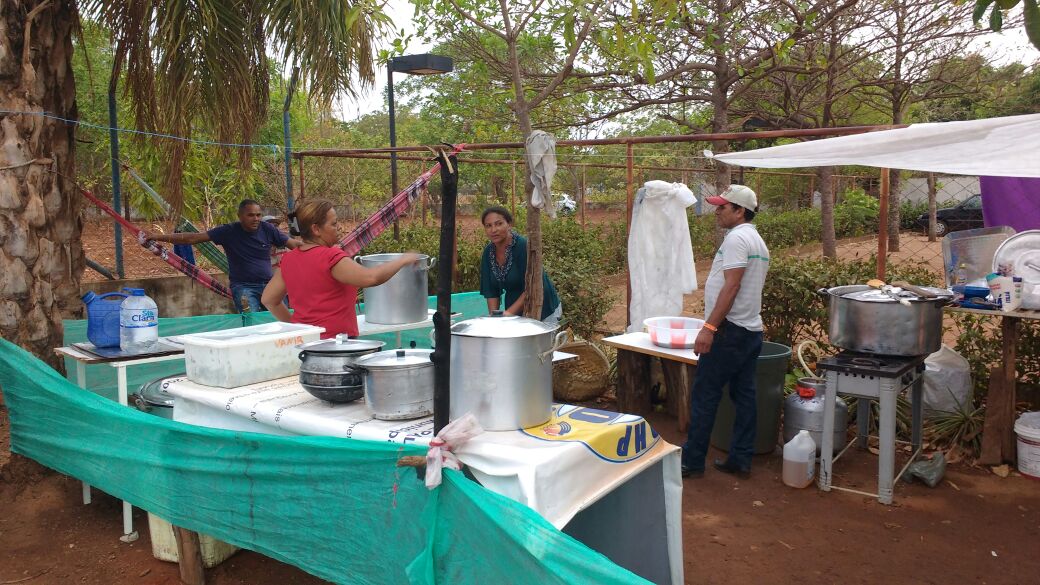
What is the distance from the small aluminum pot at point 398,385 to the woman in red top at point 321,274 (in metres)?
0.75

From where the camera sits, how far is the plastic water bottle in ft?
11.3

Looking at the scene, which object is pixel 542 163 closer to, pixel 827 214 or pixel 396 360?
pixel 396 360

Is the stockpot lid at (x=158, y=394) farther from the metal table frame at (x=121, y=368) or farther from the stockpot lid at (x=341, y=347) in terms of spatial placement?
the stockpot lid at (x=341, y=347)

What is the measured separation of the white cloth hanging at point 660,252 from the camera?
5371 millimetres

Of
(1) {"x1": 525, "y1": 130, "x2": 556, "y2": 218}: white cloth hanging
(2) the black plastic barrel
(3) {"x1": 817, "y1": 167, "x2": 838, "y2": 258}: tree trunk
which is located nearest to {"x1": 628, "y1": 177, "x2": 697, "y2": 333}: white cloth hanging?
(2) the black plastic barrel

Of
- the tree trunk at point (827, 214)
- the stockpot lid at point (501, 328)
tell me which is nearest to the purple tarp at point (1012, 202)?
the stockpot lid at point (501, 328)

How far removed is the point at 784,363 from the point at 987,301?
1.14 m

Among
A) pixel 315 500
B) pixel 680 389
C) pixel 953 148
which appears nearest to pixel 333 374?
pixel 315 500

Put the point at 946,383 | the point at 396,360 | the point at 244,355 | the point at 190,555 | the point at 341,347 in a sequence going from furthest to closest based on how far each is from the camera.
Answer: the point at 946,383, the point at 190,555, the point at 244,355, the point at 341,347, the point at 396,360

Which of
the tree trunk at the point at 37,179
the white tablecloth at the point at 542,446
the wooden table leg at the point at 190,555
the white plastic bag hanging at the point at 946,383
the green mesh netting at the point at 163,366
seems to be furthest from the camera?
the green mesh netting at the point at 163,366

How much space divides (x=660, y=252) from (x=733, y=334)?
1.60 metres

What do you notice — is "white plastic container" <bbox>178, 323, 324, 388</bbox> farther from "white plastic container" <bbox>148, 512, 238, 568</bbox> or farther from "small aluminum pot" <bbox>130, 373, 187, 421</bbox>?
"white plastic container" <bbox>148, 512, 238, 568</bbox>

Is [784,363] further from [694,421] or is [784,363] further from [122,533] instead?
[122,533]

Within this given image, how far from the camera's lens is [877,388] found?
12.3 ft
